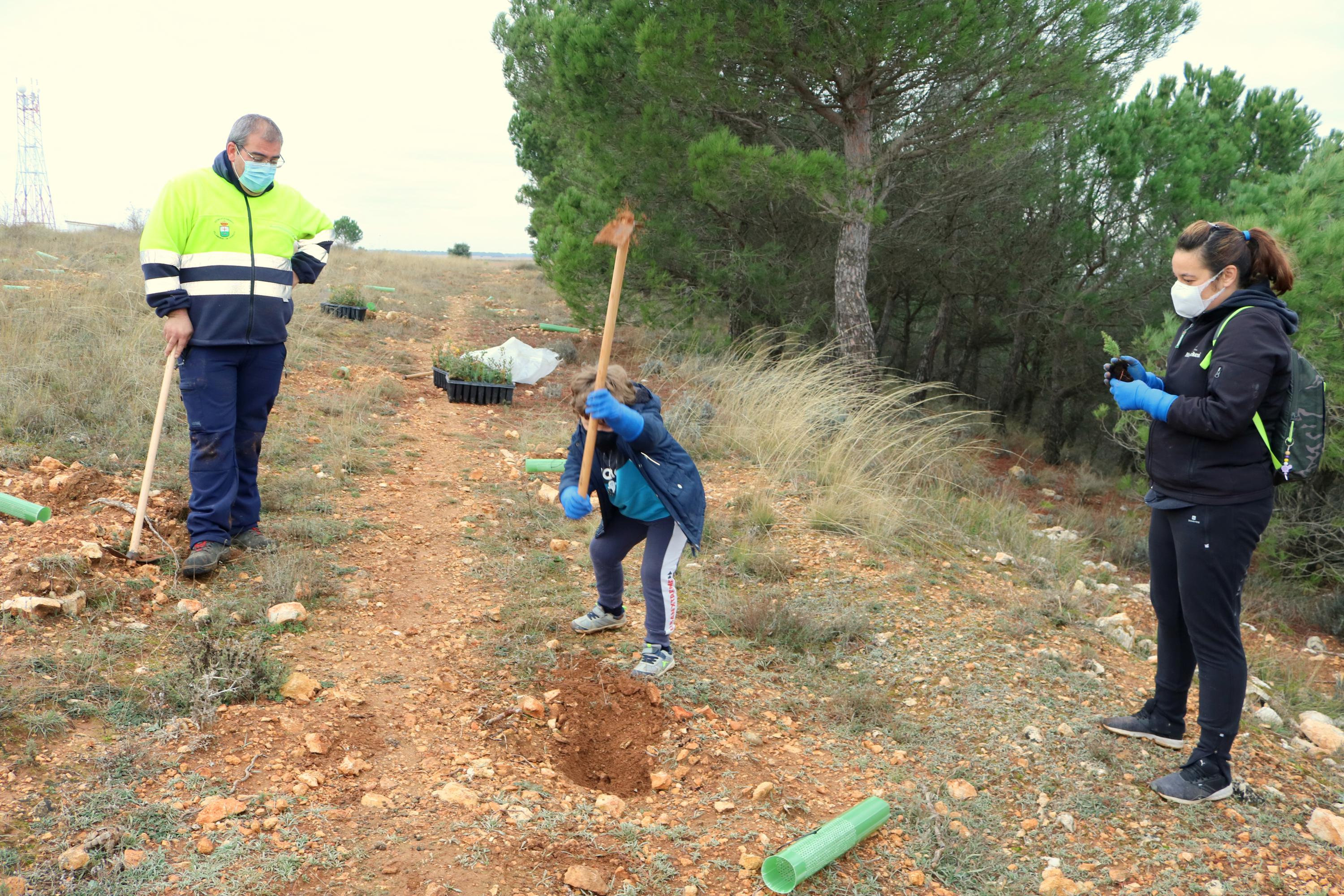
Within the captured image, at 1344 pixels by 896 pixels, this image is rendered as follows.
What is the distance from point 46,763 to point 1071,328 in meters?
12.1

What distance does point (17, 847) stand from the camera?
2.10m

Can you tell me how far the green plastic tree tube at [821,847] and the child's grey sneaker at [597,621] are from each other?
1.38m

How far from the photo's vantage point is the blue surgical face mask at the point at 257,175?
3.72 metres

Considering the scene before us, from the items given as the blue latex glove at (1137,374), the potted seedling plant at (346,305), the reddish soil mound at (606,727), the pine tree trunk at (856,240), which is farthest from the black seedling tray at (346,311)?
the blue latex glove at (1137,374)

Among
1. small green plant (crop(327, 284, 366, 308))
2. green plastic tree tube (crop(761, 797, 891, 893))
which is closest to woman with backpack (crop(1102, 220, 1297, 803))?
green plastic tree tube (crop(761, 797, 891, 893))

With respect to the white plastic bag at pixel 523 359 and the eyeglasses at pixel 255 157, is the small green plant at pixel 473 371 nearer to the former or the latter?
the white plastic bag at pixel 523 359

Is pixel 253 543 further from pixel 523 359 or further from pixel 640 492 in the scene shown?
pixel 523 359

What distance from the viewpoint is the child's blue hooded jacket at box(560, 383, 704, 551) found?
3020 millimetres

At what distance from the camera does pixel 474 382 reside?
8.13m

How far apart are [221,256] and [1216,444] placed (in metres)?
3.84

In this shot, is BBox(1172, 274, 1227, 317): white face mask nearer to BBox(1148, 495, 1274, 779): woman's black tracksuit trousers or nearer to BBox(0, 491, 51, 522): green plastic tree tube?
BBox(1148, 495, 1274, 779): woman's black tracksuit trousers

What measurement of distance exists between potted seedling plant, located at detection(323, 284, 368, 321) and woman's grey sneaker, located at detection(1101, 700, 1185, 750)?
1092 cm

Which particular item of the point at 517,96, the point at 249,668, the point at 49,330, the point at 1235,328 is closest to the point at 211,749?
the point at 249,668

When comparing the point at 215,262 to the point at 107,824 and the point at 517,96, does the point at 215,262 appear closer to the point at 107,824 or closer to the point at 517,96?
the point at 107,824
